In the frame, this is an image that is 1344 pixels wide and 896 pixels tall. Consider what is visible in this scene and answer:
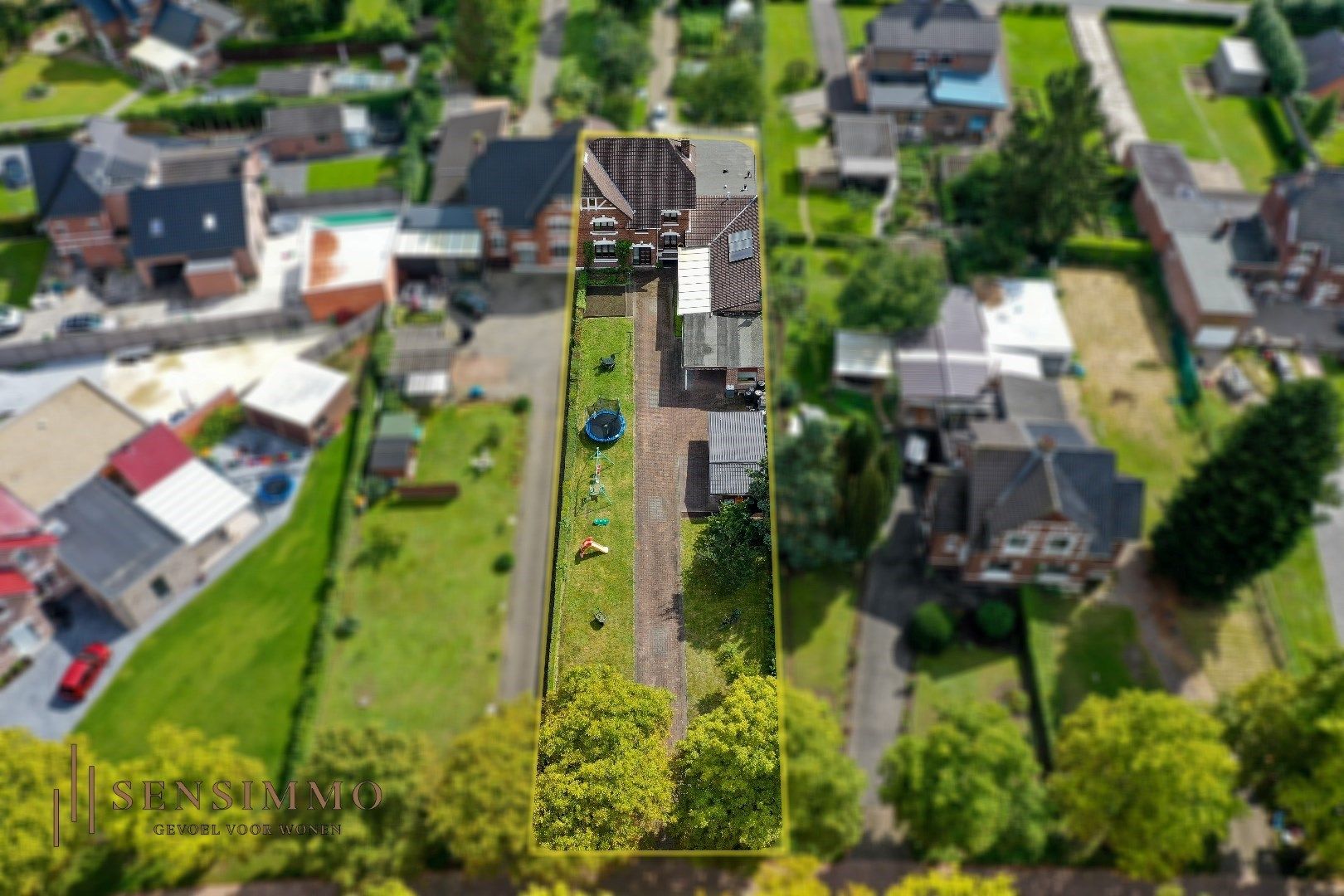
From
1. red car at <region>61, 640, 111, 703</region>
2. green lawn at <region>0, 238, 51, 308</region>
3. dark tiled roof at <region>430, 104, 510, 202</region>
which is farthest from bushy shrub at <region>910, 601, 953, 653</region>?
green lawn at <region>0, 238, 51, 308</region>

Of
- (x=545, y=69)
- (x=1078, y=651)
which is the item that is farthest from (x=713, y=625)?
(x=545, y=69)

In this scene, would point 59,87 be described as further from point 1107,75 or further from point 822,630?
point 1107,75

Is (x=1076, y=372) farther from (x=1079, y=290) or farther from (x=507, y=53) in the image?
(x=507, y=53)

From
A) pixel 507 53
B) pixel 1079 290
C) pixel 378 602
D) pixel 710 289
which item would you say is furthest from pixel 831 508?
pixel 507 53

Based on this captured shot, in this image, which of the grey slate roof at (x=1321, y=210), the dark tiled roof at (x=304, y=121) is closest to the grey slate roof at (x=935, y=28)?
the grey slate roof at (x=1321, y=210)

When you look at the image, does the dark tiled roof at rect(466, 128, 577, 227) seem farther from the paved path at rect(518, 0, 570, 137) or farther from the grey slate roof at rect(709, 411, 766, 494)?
the grey slate roof at rect(709, 411, 766, 494)

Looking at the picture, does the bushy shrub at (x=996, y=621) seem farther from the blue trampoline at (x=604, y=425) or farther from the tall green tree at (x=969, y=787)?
the blue trampoline at (x=604, y=425)

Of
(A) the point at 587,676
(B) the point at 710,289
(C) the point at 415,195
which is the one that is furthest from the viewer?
(C) the point at 415,195
